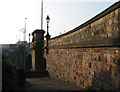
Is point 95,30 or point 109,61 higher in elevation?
point 95,30

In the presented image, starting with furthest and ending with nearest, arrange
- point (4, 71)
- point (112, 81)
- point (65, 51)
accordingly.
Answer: point (65, 51)
point (4, 71)
point (112, 81)

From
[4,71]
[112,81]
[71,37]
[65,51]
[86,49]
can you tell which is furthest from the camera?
[65,51]

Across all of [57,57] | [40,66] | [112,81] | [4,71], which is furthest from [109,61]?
[40,66]

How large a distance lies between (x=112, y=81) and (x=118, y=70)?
1.74 feet

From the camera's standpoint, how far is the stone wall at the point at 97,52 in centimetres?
488

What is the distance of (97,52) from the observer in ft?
20.3

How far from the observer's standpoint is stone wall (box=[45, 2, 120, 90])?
4.88 metres

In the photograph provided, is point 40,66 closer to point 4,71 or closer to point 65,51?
point 65,51

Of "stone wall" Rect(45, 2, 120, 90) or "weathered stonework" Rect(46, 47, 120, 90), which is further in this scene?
"weathered stonework" Rect(46, 47, 120, 90)

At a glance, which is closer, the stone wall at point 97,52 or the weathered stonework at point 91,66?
the stone wall at point 97,52

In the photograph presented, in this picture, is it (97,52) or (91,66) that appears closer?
(97,52)

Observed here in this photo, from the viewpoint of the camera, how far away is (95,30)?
21.0 ft

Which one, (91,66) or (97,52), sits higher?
(97,52)

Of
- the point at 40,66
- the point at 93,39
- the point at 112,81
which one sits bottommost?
the point at 40,66
